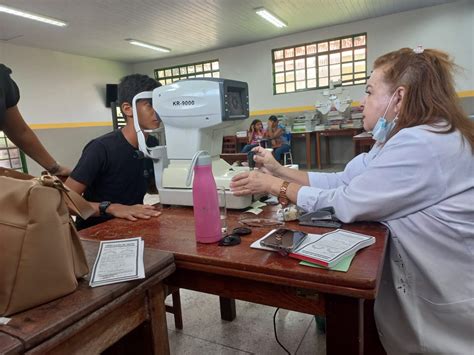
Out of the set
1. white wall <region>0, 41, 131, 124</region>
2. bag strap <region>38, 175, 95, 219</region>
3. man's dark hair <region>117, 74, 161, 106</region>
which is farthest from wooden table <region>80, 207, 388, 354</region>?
white wall <region>0, 41, 131, 124</region>

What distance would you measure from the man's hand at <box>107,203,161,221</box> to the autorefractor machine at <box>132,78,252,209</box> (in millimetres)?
109

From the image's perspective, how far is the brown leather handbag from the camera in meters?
0.56

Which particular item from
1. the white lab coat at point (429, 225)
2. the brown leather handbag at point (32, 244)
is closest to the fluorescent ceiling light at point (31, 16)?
the brown leather handbag at point (32, 244)

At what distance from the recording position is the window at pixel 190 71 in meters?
8.47

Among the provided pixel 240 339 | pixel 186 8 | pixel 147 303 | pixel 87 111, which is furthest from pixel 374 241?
pixel 87 111

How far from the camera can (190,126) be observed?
1293 millimetres

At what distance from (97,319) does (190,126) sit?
0.82 meters

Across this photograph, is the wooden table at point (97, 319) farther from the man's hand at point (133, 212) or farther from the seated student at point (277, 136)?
the seated student at point (277, 136)

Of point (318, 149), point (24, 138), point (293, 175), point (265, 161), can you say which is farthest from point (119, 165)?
point (318, 149)

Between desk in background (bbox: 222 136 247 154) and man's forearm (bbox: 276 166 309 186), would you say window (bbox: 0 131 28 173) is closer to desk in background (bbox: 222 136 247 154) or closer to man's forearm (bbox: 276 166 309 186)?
desk in background (bbox: 222 136 247 154)

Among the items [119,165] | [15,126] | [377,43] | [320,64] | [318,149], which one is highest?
[377,43]

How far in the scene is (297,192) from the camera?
1.06 metres

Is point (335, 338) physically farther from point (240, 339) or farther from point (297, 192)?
point (240, 339)

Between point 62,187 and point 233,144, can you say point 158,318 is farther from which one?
point 233,144
